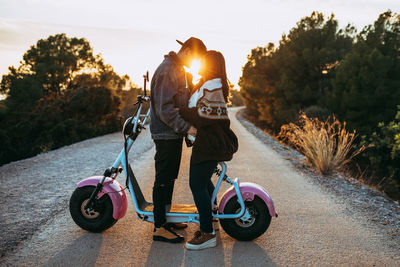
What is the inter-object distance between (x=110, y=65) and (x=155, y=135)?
37.3m

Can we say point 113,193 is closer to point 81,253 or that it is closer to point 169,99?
point 81,253

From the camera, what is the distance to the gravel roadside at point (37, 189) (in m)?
3.52

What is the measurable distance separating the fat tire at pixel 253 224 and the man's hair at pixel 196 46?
1532 millimetres

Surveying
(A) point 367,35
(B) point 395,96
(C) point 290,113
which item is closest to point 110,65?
(C) point 290,113

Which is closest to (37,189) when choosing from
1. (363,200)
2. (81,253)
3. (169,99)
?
(81,253)

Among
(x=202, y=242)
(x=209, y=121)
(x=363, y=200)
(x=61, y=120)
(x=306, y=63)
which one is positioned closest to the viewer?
A: (x=209, y=121)

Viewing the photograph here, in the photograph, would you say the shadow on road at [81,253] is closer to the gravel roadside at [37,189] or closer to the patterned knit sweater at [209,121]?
the gravel roadside at [37,189]

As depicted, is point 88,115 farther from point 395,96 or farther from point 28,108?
point 395,96

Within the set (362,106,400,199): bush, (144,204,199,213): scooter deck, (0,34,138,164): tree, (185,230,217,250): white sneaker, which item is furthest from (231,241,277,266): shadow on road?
(0,34,138,164): tree

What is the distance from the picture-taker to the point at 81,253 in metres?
2.98

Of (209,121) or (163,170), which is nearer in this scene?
(209,121)

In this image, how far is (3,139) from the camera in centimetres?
1809

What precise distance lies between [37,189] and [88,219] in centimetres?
232

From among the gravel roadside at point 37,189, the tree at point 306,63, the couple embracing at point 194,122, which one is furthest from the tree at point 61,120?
the couple embracing at point 194,122
